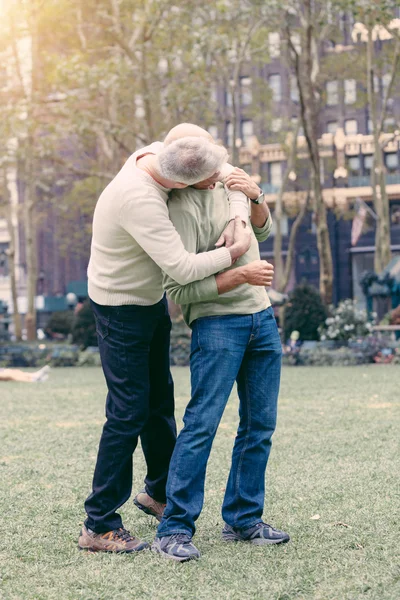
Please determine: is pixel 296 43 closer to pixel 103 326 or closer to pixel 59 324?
pixel 59 324

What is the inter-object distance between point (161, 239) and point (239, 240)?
39cm

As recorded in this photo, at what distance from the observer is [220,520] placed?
4.98m

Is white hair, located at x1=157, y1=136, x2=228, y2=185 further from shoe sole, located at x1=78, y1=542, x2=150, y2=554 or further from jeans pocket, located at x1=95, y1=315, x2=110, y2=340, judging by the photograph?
shoe sole, located at x1=78, y1=542, x2=150, y2=554

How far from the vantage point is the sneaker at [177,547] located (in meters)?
4.05

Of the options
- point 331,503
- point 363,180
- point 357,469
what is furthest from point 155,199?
point 363,180

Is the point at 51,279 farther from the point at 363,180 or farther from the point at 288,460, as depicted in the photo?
the point at 288,460

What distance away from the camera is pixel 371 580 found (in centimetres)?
368

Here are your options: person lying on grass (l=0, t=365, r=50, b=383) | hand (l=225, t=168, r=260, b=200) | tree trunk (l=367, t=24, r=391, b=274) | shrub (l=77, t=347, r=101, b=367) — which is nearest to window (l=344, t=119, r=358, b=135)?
tree trunk (l=367, t=24, r=391, b=274)

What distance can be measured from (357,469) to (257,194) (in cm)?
278

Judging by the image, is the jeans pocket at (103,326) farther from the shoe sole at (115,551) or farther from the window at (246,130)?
the window at (246,130)

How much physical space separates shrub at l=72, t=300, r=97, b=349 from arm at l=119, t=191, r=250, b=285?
860 inches

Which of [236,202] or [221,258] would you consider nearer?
[221,258]

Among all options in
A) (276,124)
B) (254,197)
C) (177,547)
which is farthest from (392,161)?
(177,547)

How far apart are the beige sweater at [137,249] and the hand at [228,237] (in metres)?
0.07
